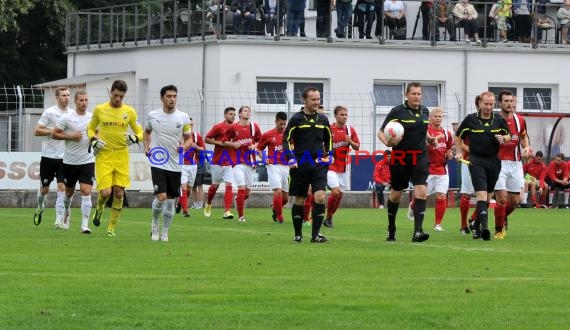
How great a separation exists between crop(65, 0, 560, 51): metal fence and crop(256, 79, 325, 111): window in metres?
1.20

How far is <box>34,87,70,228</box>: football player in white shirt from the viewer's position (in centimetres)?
2233

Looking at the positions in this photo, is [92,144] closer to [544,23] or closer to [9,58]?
[544,23]

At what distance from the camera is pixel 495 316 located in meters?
11.3

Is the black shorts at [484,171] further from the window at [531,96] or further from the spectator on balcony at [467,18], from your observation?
the window at [531,96]

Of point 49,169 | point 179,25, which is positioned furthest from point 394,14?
point 49,169

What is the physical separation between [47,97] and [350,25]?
8.59 metres

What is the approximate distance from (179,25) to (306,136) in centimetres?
2058

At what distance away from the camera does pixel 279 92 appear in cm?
3853

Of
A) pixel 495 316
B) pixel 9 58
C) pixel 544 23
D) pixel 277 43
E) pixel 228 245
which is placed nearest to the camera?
pixel 495 316

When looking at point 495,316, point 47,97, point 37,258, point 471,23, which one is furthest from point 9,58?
point 495,316

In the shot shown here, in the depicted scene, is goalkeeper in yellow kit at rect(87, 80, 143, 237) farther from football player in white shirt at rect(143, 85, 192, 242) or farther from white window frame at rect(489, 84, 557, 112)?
white window frame at rect(489, 84, 557, 112)

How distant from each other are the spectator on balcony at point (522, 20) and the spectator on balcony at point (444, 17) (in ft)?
6.59

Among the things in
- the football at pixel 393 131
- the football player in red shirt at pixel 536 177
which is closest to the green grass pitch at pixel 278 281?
the football at pixel 393 131

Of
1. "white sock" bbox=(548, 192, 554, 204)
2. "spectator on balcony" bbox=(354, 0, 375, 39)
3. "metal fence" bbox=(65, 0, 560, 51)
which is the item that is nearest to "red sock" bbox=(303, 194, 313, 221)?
"metal fence" bbox=(65, 0, 560, 51)
